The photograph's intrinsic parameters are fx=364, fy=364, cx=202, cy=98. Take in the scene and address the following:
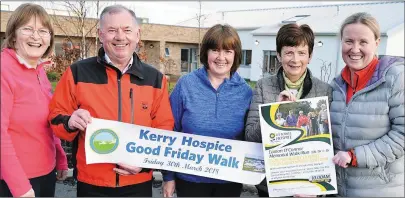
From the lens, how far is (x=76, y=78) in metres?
2.90

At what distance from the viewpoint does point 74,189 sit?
5.60m

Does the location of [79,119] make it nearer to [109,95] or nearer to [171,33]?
[109,95]

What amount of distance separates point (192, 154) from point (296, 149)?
896 mm

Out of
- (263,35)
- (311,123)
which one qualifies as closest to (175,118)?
(311,123)

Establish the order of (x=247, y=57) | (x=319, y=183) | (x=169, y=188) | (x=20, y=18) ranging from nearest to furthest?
(x=20, y=18)
(x=319, y=183)
(x=169, y=188)
(x=247, y=57)

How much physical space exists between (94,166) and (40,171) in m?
0.42

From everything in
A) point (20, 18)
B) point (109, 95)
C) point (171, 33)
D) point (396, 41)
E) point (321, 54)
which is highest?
point (171, 33)

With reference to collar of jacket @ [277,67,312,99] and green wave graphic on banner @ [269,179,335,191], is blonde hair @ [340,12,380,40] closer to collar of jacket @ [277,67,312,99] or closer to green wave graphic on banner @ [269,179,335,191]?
collar of jacket @ [277,67,312,99]

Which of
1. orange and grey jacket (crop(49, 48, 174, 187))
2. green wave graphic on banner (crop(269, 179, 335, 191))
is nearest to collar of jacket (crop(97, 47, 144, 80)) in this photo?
orange and grey jacket (crop(49, 48, 174, 187))

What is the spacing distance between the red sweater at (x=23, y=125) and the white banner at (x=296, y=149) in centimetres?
175

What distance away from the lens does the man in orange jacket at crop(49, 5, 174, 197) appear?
2875 mm

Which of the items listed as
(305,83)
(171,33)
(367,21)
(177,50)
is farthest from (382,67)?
(177,50)

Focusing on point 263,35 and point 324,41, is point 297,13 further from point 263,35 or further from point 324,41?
point 324,41

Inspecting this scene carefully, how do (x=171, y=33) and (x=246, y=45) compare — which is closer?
(x=246, y=45)
